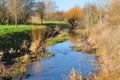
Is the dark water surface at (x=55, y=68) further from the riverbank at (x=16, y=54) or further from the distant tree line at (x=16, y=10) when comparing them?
the distant tree line at (x=16, y=10)

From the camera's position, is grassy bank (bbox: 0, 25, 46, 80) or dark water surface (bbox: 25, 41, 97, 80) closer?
dark water surface (bbox: 25, 41, 97, 80)

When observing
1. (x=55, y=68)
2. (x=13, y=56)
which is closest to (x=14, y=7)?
(x=13, y=56)

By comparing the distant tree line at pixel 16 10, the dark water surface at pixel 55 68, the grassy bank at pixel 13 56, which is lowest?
the dark water surface at pixel 55 68

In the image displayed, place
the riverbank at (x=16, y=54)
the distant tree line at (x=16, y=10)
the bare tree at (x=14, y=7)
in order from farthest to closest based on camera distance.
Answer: the distant tree line at (x=16, y=10), the bare tree at (x=14, y=7), the riverbank at (x=16, y=54)

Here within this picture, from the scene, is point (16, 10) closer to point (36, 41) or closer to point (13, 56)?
point (36, 41)

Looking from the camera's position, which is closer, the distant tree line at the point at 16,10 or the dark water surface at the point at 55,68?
the dark water surface at the point at 55,68

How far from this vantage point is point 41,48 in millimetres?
26719

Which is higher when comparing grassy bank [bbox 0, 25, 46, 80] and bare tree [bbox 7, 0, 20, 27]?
bare tree [bbox 7, 0, 20, 27]

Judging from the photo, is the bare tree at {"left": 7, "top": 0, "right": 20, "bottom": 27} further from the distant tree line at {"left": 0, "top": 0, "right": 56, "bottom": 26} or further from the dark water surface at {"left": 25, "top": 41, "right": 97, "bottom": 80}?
the dark water surface at {"left": 25, "top": 41, "right": 97, "bottom": 80}

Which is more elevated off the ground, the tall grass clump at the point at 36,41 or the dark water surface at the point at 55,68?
the tall grass clump at the point at 36,41

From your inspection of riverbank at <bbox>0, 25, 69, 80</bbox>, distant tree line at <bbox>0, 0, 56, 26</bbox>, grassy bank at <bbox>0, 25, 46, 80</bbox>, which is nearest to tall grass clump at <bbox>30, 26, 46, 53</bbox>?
riverbank at <bbox>0, 25, 69, 80</bbox>

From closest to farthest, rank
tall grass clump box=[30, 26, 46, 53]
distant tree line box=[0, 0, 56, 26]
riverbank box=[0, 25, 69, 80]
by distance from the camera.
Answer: riverbank box=[0, 25, 69, 80], tall grass clump box=[30, 26, 46, 53], distant tree line box=[0, 0, 56, 26]

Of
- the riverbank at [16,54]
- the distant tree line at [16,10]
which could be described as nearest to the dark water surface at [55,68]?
the riverbank at [16,54]

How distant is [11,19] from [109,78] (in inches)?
2061
